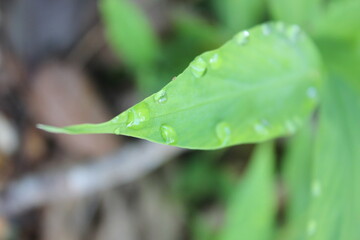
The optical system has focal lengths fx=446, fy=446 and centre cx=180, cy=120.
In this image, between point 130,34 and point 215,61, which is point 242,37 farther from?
point 130,34

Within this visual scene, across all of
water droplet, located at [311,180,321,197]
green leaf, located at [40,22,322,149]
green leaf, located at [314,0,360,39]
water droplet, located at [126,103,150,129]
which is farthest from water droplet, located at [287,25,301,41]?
water droplet, located at [126,103,150,129]

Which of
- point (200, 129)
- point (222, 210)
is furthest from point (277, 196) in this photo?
point (200, 129)

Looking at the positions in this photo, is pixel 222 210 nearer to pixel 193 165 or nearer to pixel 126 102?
pixel 193 165

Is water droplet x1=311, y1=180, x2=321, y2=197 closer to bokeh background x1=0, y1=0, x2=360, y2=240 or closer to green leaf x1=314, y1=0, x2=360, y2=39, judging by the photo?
green leaf x1=314, y1=0, x2=360, y2=39

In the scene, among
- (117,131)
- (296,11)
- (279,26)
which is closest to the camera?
(117,131)

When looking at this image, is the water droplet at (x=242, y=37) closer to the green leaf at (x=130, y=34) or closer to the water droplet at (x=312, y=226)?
the water droplet at (x=312, y=226)

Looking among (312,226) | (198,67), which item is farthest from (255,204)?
(198,67)

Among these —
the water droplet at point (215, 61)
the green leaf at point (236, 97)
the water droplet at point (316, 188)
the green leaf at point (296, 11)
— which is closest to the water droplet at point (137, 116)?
the green leaf at point (236, 97)
